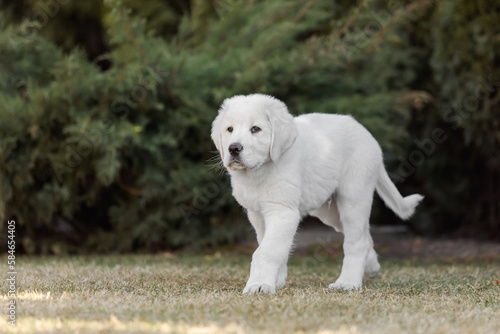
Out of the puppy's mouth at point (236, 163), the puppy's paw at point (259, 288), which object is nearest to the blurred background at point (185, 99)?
the puppy's mouth at point (236, 163)

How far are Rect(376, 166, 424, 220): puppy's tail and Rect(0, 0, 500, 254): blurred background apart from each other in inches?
72.2

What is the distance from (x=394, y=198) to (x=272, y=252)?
5.56ft

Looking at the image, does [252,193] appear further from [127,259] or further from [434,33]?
[434,33]

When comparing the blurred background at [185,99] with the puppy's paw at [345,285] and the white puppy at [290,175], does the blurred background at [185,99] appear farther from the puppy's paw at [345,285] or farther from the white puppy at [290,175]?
the puppy's paw at [345,285]

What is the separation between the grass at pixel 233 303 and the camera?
9.54 ft

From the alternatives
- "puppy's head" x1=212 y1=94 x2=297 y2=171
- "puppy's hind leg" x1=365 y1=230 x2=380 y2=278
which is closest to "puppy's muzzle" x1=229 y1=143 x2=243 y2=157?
"puppy's head" x1=212 y1=94 x2=297 y2=171

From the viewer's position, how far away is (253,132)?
4129 millimetres

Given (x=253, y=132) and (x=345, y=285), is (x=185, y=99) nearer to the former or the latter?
(x=253, y=132)

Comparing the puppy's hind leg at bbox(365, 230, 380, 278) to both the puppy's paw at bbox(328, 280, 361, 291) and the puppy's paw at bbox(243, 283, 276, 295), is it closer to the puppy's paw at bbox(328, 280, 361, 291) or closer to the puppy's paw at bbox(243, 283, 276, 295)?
the puppy's paw at bbox(328, 280, 361, 291)

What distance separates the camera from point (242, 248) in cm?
765

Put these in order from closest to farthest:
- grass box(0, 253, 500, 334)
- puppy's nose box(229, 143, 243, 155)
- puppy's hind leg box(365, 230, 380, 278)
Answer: grass box(0, 253, 500, 334) < puppy's nose box(229, 143, 243, 155) < puppy's hind leg box(365, 230, 380, 278)

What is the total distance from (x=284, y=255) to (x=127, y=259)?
3.07 m

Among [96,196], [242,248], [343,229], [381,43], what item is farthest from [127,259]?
[381,43]

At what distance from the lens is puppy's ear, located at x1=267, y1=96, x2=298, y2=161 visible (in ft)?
13.6
